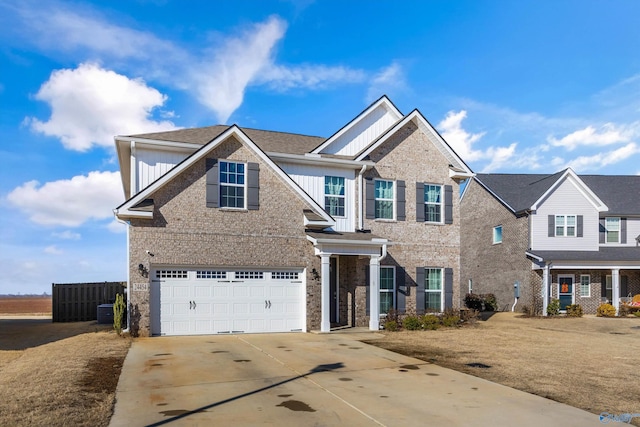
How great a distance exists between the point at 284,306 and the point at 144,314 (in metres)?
4.76

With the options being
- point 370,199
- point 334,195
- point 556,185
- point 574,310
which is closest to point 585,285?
point 574,310

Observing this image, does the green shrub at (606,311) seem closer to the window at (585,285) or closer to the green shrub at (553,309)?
the window at (585,285)

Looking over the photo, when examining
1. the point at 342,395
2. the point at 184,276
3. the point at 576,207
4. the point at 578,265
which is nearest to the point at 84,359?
the point at 184,276

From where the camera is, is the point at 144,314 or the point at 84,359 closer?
the point at 84,359

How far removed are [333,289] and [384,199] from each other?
428cm

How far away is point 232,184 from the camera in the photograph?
17.5m

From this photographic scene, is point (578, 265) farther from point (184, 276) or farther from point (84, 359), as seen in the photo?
point (84, 359)

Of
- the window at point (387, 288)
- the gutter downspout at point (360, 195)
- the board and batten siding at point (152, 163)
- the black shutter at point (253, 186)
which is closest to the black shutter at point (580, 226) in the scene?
the window at point (387, 288)

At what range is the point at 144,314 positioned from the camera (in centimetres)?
1589

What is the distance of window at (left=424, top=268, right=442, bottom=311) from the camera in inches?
823

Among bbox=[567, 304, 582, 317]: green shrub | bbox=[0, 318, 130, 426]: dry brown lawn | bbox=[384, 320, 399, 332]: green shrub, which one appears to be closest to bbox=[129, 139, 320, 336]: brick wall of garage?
bbox=[0, 318, 130, 426]: dry brown lawn

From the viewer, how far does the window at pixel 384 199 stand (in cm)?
2062

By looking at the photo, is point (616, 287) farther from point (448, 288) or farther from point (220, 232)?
point (220, 232)

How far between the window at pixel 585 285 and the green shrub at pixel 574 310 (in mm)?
1976
